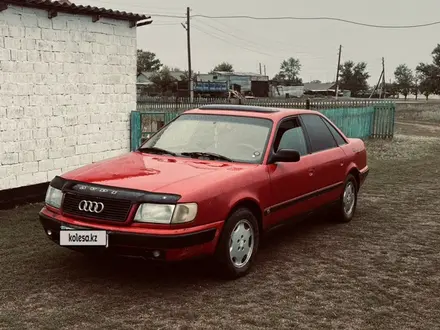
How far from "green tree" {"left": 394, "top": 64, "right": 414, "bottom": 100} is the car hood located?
384 feet

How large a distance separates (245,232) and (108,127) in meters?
5.42

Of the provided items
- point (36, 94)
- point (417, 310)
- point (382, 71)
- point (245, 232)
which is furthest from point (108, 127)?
point (382, 71)

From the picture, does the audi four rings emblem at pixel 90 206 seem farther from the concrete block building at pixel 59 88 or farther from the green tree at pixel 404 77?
the green tree at pixel 404 77

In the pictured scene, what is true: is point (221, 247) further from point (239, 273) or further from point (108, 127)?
point (108, 127)

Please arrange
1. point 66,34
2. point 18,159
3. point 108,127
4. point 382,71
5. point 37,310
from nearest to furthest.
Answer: point 37,310 < point 18,159 < point 66,34 < point 108,127 < point 382,71

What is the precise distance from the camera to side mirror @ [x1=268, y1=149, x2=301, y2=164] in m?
5.61

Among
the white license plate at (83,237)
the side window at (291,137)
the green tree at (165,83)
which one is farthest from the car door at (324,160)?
the green tree at (165,83)

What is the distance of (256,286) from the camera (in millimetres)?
5059

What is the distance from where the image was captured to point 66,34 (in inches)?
358

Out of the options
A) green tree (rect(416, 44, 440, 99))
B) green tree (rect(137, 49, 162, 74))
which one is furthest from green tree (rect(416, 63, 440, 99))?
green tree (rect(137, 49, 162, 74))

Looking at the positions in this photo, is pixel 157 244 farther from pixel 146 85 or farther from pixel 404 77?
pixel 404 77

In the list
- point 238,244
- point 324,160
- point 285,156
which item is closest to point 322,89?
point 324,160

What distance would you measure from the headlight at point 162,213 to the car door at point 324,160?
2300 millimetres

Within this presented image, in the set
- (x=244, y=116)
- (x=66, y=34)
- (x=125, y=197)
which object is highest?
(x=66, y=34)
